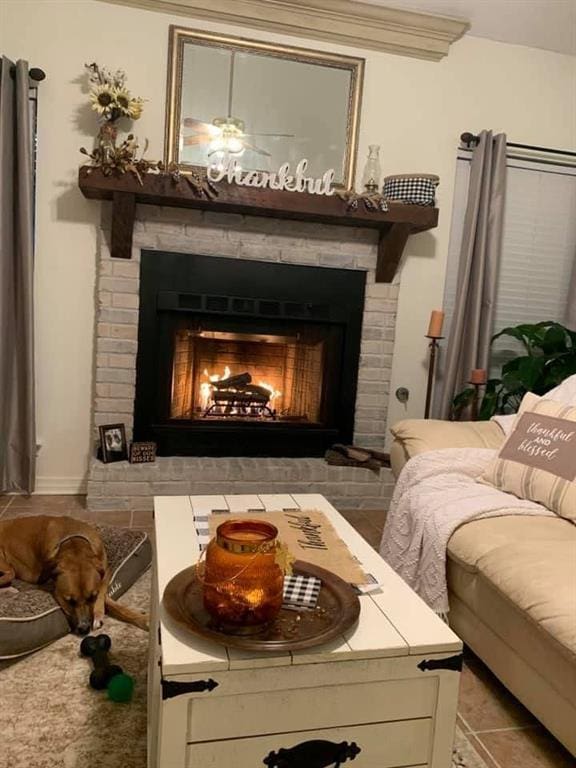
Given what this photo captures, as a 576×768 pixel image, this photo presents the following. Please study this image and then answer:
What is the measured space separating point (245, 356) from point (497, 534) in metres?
1.97

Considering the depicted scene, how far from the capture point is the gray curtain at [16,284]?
2.90 metres

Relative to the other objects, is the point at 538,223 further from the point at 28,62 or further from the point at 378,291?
the point at 28,62

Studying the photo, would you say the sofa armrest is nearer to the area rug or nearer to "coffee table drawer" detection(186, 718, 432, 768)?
the area rug

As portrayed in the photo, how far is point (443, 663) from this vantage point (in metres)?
1.09

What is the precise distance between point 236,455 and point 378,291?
117 centimetres

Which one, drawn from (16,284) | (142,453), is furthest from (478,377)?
(16,284)

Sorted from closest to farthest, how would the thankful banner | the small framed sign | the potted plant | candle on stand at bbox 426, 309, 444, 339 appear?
the thankful banner
the small framed sign
the potted plant
candle on stand at bbox 426, 309, 444, 339

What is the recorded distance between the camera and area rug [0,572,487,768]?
55.6 inches

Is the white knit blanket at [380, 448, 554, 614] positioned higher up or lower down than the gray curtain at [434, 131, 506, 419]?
lower down

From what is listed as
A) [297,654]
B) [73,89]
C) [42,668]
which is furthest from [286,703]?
[73,89]

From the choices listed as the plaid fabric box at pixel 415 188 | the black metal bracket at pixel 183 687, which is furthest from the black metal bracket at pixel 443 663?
the plaid fabric box at pixel 415 188

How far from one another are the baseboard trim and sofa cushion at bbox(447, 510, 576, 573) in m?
2.11

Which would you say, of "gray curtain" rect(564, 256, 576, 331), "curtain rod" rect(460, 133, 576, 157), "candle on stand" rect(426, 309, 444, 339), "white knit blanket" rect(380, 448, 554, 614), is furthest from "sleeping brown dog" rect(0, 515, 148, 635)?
"gray curtain" rect(564, 256, 576, 331)

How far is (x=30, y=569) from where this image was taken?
80.2 inches
